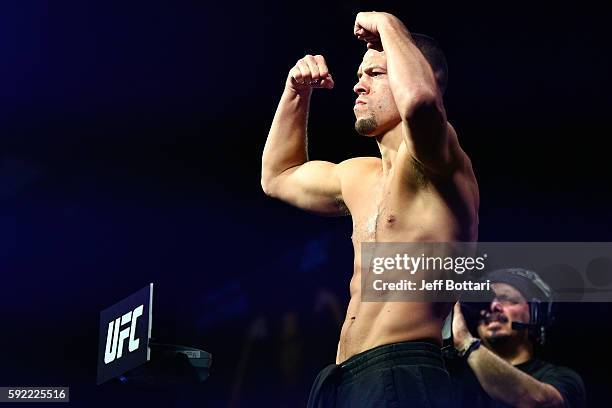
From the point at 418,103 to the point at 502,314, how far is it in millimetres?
959

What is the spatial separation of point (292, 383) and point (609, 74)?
1.37 metres

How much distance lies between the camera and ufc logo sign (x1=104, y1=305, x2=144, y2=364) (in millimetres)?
2207

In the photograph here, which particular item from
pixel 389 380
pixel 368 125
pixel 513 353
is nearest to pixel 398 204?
pixel 368 125

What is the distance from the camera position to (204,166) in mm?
3172

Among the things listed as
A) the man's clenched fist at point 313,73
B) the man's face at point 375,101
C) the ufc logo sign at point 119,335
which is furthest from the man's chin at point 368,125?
the ufc logo sign at point 119,335

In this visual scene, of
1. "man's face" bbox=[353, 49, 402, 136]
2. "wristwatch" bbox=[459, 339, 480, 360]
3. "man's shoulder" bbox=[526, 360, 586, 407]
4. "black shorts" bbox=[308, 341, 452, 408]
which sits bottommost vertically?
"black shorts" bbox=[308, 341, 452, 408]

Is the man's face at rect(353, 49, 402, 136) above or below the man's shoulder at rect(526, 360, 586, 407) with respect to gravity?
above

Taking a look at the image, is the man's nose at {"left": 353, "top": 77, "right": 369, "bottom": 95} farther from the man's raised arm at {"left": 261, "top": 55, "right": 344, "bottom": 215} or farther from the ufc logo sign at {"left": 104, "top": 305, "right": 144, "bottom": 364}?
the ufc logo sign at {"left": 104, "top": 305, "right": 144, "bottom": 364}

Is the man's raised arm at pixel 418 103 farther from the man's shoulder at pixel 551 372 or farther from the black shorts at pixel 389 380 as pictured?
the man's shoulder at pixel 551 372

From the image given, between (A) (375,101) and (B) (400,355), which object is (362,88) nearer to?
(A) (375,101)

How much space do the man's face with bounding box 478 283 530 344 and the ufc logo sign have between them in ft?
3.20

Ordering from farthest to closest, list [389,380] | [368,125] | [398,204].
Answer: [368,125] → [398,204] → [389,380]

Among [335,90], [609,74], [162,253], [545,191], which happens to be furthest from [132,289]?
[609,74]

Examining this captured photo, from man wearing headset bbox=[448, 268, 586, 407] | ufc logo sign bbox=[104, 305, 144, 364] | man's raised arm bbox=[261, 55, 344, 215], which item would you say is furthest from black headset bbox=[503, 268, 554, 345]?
ufc logo sign bbox=[104, 305, 144, 364]
